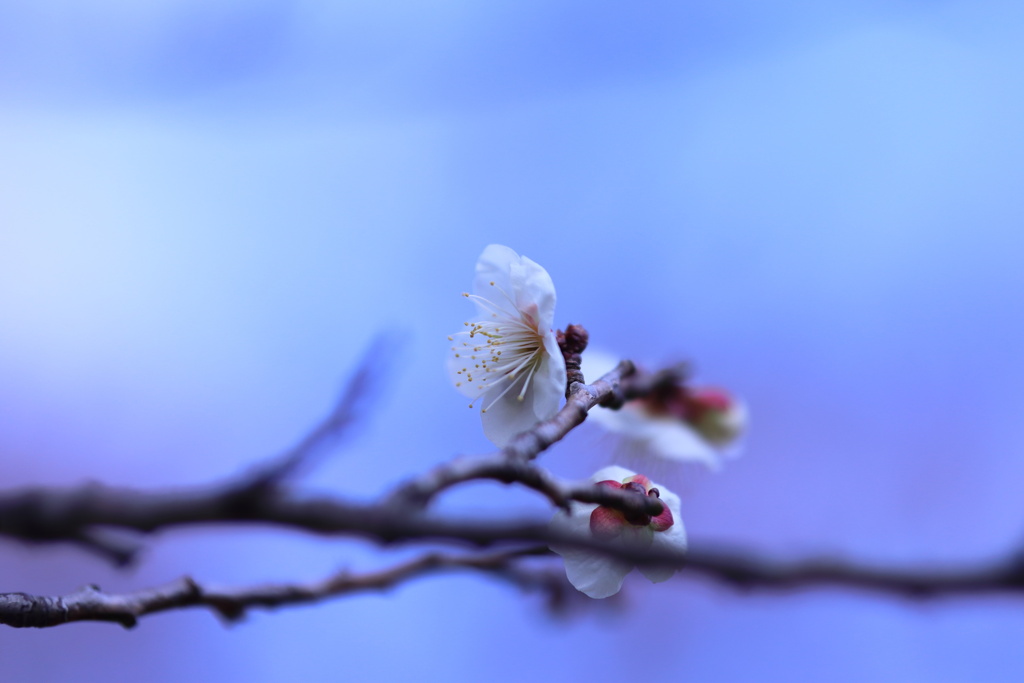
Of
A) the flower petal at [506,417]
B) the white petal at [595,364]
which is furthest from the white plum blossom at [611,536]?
the white petal at [595,364]

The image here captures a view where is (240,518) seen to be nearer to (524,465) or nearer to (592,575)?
(524,465)

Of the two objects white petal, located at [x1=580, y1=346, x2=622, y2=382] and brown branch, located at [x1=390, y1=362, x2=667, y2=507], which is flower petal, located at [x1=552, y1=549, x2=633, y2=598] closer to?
brown branch, located at [x1=390, y1=362, x2=667, y2=507]

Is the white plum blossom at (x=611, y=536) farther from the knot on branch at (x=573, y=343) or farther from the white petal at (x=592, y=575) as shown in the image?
the knot on branch at (x=573, y=343)

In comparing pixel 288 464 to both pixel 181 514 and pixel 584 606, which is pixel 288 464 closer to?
pixel 181 514

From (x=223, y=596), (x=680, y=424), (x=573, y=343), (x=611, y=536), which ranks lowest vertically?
Answer: (x=223, y=596)

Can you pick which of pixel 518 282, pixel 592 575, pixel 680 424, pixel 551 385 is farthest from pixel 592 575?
pixel 680 424

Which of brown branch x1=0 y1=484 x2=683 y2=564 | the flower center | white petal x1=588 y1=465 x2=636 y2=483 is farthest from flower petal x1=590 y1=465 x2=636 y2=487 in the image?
brown branch x1=0 y1=484 x2=683 y2=564

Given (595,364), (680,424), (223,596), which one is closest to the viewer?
(223,596)
